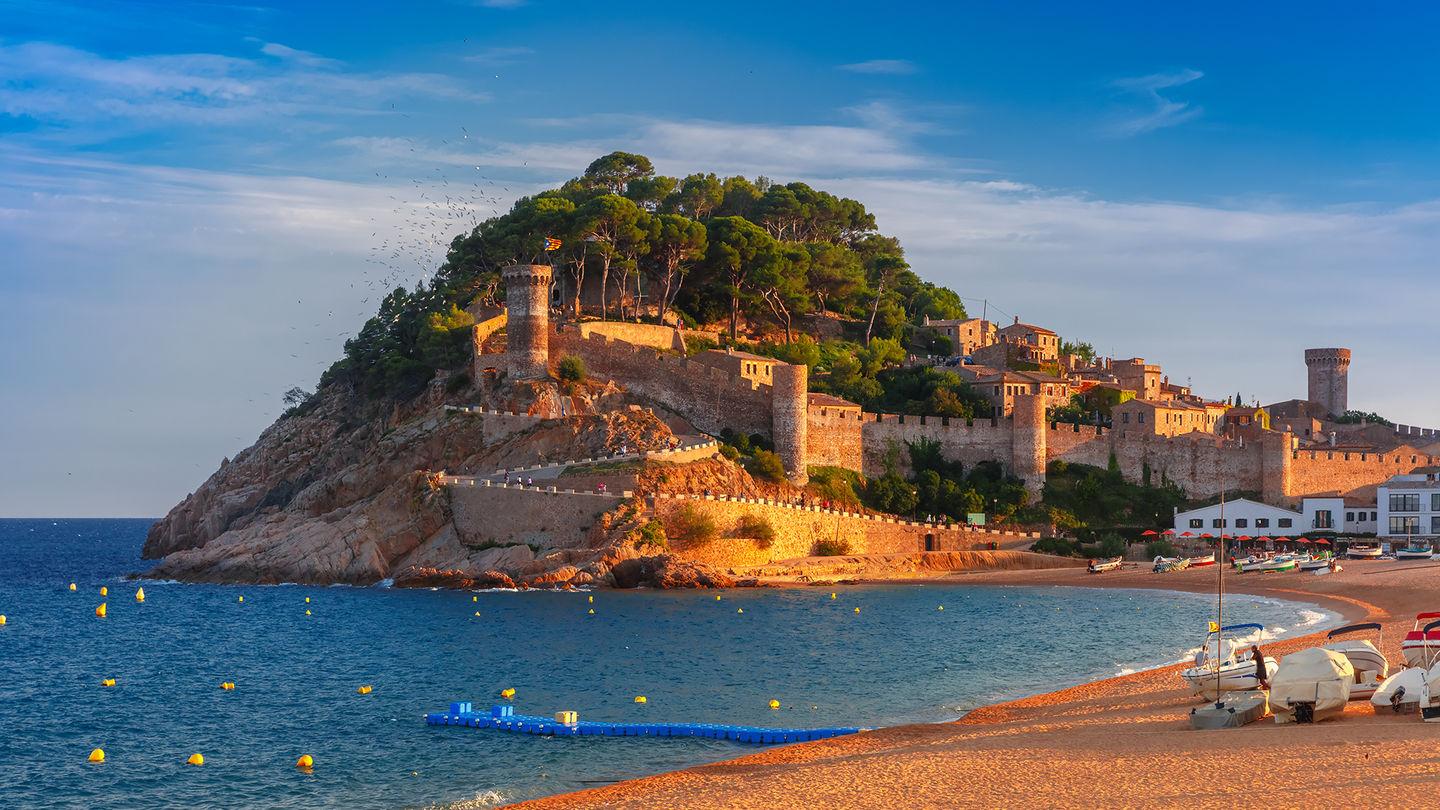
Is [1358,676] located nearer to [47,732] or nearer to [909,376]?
[47,732]

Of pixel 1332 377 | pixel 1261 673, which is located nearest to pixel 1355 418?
pixel 1332 377

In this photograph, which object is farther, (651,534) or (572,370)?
(572,370)

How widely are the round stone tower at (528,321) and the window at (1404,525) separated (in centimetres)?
3602

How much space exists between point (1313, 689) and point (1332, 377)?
2802 inches

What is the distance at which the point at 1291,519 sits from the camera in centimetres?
5162

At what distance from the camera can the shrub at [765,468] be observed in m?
47.8

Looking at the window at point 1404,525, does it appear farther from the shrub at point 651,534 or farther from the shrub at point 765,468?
the shrub at point 651,534

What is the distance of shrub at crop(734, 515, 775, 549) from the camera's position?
148ft

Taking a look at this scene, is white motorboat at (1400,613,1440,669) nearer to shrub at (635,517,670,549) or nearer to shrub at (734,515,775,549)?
shrub at (635,517,670,549)

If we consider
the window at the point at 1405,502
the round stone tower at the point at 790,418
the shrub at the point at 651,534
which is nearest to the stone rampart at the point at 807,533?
the shrub at the point at 651,534

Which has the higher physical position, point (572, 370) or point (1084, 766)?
point (572, 370)

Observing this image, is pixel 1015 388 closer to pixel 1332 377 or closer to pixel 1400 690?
pixel 1332 377

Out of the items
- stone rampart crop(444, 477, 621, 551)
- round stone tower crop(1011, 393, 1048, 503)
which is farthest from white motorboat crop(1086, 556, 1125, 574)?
stone rampart crop(444, 477, 621, 551)

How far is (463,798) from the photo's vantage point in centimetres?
1550
